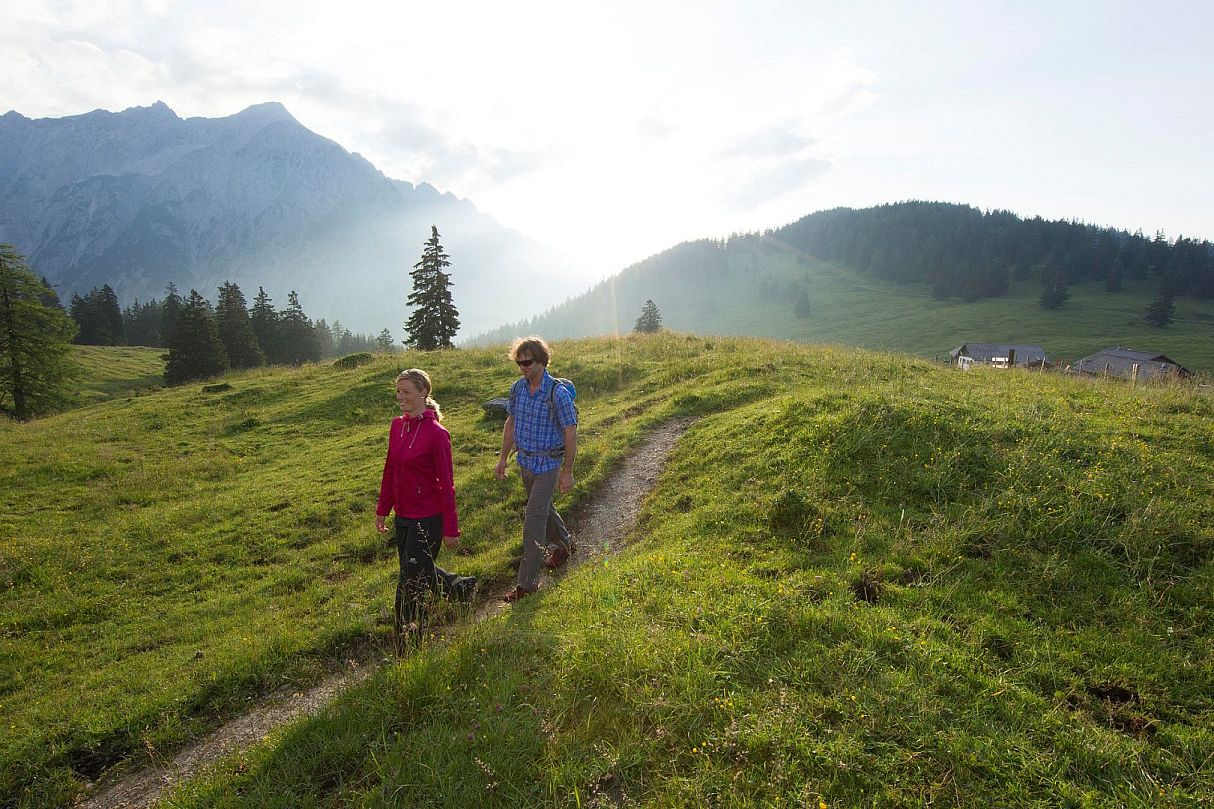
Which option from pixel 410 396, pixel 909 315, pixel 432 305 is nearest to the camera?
pixel 410 396

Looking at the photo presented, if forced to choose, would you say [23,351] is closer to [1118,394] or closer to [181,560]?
[181,560]

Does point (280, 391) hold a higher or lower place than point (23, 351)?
lower

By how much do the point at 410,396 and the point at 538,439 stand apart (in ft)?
5.65

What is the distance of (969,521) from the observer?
6.25m

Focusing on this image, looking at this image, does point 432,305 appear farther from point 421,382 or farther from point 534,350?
point 421,382

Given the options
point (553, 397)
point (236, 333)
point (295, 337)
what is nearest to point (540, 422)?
point (553, 397)

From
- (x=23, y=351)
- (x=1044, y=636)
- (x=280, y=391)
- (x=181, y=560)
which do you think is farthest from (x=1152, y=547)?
(x=23, y=351)

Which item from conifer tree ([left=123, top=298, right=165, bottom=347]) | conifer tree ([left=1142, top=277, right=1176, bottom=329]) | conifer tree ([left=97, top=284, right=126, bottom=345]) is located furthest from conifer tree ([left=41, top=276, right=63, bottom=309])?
conifer tree ([left=1142, top=277, right=1176, bottom=329])

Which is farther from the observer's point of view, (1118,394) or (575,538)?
(1118,394)

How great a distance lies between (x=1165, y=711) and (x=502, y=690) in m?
5.16

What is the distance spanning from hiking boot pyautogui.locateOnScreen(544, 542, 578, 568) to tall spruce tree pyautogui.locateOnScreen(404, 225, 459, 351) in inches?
1348

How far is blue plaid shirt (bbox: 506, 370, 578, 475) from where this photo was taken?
6.47 meters

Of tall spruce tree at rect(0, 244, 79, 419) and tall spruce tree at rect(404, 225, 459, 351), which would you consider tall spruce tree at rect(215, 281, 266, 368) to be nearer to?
tall spruce tree at rect(0, 244, 79, 419)

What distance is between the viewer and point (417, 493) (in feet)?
18.5
